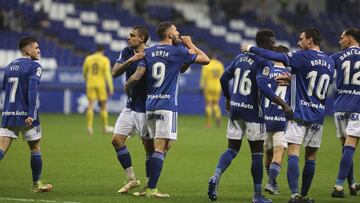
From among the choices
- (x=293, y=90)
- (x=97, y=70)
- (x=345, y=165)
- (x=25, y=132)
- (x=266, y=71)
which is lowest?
(x=345, y=165)

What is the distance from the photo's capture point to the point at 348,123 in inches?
486

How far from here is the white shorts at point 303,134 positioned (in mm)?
11055

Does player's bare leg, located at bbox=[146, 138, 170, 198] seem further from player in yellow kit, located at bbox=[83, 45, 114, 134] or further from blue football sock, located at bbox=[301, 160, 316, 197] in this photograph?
player in yellow kit, located at bbox=[83, 45, 114, 134]

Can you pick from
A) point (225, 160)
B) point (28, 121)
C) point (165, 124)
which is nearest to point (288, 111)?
point (225, 160)

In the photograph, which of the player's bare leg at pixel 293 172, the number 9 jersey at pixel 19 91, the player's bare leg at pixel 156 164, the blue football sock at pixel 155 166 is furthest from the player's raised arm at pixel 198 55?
the number 9 jersey at pixel 19 91

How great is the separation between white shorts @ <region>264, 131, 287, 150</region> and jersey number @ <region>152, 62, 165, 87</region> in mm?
2182

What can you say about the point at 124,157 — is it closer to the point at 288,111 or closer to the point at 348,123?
the point at 288,111

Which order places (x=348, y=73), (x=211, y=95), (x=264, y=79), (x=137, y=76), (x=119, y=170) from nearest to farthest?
(x=264, y=79), (x=137, y=76), (x=348, y=73), (x=119, y=170), (x=211, y=95)

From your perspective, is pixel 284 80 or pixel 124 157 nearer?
pixel 284 80

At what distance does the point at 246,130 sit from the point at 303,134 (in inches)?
31.0

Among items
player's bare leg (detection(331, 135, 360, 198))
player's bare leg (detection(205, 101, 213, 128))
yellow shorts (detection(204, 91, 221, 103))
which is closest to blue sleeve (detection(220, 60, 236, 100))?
player's bare leg (detection(331, 135, 360, 198))

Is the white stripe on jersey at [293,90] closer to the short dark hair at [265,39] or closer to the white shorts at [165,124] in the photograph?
the short dark hair at [265,39]

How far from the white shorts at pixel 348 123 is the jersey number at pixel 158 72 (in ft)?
9.17

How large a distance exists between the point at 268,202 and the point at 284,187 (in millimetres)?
2357
